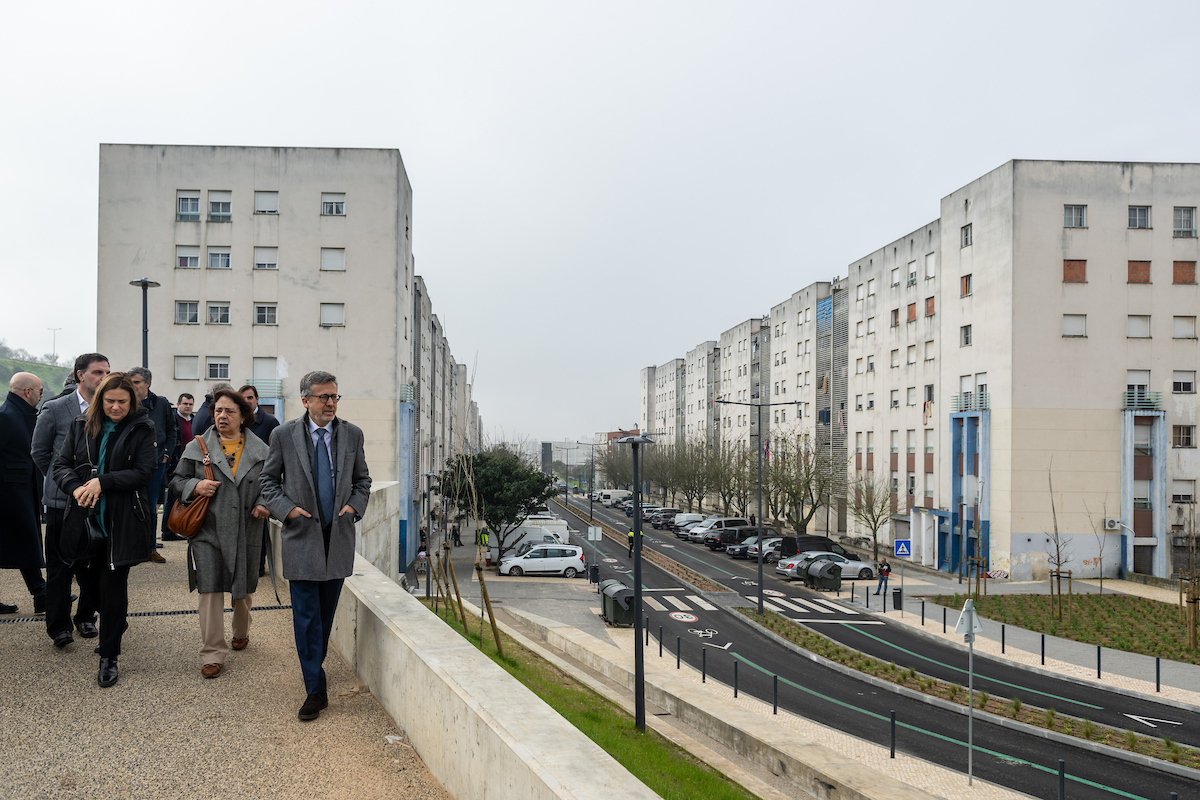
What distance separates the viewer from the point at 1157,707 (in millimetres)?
16812

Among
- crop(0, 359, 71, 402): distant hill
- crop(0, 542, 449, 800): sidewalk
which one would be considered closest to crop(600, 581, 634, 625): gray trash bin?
crop(0, 542, 449, 800): sidewalk

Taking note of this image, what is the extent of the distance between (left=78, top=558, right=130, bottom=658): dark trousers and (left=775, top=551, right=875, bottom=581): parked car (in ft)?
112

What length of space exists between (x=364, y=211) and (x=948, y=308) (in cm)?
3023

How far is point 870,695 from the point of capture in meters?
17.8

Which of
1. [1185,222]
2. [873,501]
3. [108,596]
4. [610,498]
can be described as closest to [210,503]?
[108,596]

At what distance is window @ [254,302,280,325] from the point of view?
38.5 metres

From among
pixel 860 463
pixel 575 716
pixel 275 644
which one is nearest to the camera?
pixel 275 644

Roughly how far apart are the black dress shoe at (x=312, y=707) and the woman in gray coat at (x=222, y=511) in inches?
38.0

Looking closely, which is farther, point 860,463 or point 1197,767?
point 860,463

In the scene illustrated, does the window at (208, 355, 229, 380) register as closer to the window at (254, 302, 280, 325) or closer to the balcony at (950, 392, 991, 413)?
the window at (254, 302, 280, 325)

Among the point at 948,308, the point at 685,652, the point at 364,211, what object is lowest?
the point at 685,652

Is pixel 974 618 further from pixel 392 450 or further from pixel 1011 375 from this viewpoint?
pixel 392 450

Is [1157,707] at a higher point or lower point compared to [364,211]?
lower

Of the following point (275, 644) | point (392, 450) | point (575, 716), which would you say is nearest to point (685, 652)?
point (575, 716)
